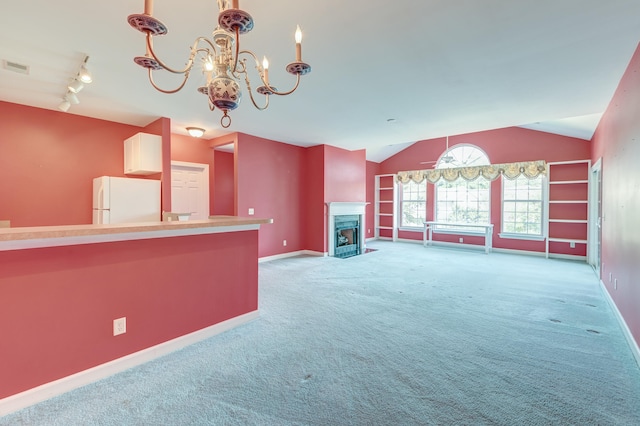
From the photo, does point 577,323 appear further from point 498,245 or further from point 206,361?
point 498,245

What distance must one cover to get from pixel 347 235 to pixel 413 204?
9.76 ft

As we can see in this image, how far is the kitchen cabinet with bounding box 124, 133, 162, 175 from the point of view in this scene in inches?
163

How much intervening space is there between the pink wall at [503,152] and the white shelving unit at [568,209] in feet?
0.37

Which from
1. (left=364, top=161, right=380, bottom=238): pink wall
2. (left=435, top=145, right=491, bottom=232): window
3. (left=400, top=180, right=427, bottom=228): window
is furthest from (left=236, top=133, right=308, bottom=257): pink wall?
(left=435, top=145, right=491, bottom=232): window

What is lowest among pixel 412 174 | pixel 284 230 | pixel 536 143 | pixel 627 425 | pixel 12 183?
pixel 627 425

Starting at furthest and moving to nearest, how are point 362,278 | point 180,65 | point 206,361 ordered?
point 362,278
point 180,65
point 206,361

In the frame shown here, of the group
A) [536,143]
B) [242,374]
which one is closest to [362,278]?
[242,374]

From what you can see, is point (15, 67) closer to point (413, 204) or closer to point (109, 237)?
point (109, 237)

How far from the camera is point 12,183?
366cm

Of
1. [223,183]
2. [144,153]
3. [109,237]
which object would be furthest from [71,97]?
[223,183]

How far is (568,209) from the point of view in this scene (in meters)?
6.29

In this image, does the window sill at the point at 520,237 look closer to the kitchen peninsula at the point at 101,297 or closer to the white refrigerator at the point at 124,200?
the kitchen peninsula at the point at 101,297

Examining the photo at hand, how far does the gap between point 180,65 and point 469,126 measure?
4544 mm

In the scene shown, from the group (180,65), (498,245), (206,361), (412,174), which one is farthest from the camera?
(412,174)
